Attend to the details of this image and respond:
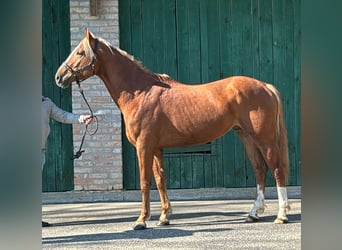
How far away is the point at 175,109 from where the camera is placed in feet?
17.7

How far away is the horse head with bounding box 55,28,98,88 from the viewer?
17.6 feet

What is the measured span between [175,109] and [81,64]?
1015 mm

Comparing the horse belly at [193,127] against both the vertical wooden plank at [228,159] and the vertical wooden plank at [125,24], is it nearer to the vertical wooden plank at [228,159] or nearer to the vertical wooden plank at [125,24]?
the vertical wooden plank at [228,159]

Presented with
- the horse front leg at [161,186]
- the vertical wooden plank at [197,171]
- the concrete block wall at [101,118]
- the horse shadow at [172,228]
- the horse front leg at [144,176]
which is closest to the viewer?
the horse shadow at [172,228]

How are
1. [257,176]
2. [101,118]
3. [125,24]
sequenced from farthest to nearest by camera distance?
[125,24] < [101,118] < [257,176]

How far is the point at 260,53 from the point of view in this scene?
300 inches

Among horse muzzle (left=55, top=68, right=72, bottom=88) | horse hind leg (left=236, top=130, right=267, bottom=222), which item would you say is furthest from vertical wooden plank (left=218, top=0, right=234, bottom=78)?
horse muzzle (left=55, top=68, right=72, bottom=88)

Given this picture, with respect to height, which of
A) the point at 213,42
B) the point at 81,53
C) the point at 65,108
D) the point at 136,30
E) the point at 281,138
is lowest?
the point at 281,138

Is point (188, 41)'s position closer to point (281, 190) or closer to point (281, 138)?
point (281, 138)

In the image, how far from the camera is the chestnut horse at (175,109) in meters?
Result: 5.33

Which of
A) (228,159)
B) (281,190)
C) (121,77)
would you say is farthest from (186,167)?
(121,77)

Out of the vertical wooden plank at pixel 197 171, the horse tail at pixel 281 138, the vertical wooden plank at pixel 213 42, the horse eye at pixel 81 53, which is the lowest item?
the vertical wooden plank at pixel 197 171

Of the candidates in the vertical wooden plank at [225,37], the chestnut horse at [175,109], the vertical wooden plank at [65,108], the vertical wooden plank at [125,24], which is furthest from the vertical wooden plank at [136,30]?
the chestnut horse at [175,109]

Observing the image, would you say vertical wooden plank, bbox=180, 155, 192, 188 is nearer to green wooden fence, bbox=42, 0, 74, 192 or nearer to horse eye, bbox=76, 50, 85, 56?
green wooden fence, bbox=42, 0, 74, 192
